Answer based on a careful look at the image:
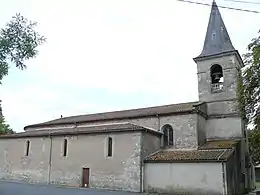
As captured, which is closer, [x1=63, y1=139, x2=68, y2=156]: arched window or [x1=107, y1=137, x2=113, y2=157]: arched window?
[x1=107, y1=137, x2=113, y2=157]: arched window

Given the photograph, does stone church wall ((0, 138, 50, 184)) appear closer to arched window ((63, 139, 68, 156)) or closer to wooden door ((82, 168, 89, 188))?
arched window ((63, 139, 68, 156))

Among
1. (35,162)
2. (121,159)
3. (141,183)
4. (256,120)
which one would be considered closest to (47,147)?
(35,162)

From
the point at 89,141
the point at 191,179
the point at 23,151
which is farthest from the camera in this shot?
the point at 23,151

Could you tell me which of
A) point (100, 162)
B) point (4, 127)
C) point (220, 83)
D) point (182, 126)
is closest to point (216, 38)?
point (220, 83)

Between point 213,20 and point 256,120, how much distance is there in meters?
14.5

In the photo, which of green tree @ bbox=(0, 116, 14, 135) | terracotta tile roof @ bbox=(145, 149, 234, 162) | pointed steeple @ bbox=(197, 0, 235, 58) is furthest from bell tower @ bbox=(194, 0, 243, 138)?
green tree @ bbox=(0, 116, 14, 135)

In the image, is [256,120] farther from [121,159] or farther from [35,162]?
[35,162]

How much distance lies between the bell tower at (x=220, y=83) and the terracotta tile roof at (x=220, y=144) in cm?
94

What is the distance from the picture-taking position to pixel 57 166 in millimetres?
27250


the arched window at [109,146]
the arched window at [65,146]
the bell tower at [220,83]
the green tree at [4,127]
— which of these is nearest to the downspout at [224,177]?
the bell tower at [220,83]

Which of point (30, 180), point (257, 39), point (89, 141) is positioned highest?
point (257, 39)

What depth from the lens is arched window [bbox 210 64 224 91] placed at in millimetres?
26695

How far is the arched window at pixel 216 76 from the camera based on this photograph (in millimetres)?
26695

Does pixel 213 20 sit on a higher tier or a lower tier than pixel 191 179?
higher
